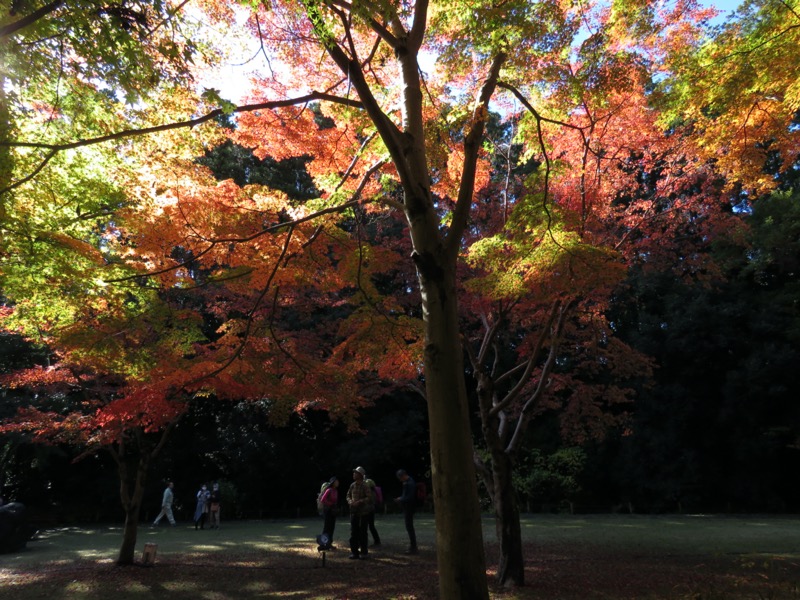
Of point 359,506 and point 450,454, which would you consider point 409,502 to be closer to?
point 359,506

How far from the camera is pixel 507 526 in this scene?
6.82 m

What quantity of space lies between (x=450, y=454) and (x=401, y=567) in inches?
202

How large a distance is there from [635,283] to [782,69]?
42.7 ft

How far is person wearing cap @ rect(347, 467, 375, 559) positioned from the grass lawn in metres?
0.26

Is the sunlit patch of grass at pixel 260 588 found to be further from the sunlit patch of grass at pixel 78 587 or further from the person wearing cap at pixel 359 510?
the sunlit patch of grass at pixel 78 587

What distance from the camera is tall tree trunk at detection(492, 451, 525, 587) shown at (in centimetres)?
665

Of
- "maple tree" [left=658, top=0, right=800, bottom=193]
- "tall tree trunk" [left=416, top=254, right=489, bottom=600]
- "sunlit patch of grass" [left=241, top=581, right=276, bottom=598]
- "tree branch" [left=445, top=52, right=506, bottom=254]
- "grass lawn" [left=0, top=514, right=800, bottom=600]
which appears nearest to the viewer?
"tall tree trunk" [left=416, top=254, right=489, bottom=600]

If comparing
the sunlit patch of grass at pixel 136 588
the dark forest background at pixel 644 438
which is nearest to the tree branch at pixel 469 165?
the sunlit patch of grass at pixel 136 588

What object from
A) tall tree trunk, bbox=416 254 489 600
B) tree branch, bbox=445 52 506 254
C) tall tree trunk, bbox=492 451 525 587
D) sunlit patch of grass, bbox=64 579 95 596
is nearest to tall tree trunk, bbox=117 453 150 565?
sunlit patch of grass, bbox=64 579 95 596

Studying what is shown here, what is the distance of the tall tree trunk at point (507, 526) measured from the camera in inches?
262

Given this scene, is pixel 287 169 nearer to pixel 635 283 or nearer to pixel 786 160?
A: pixel 635 283

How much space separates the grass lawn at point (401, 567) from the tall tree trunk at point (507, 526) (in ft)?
0.74

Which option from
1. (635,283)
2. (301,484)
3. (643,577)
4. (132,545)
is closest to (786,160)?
(643,577)

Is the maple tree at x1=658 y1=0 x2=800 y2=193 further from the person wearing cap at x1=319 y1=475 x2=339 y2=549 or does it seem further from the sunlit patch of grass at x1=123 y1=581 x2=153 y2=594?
the sunlit patch of grass at x1=123 y1=581 x2=153 y2=594
